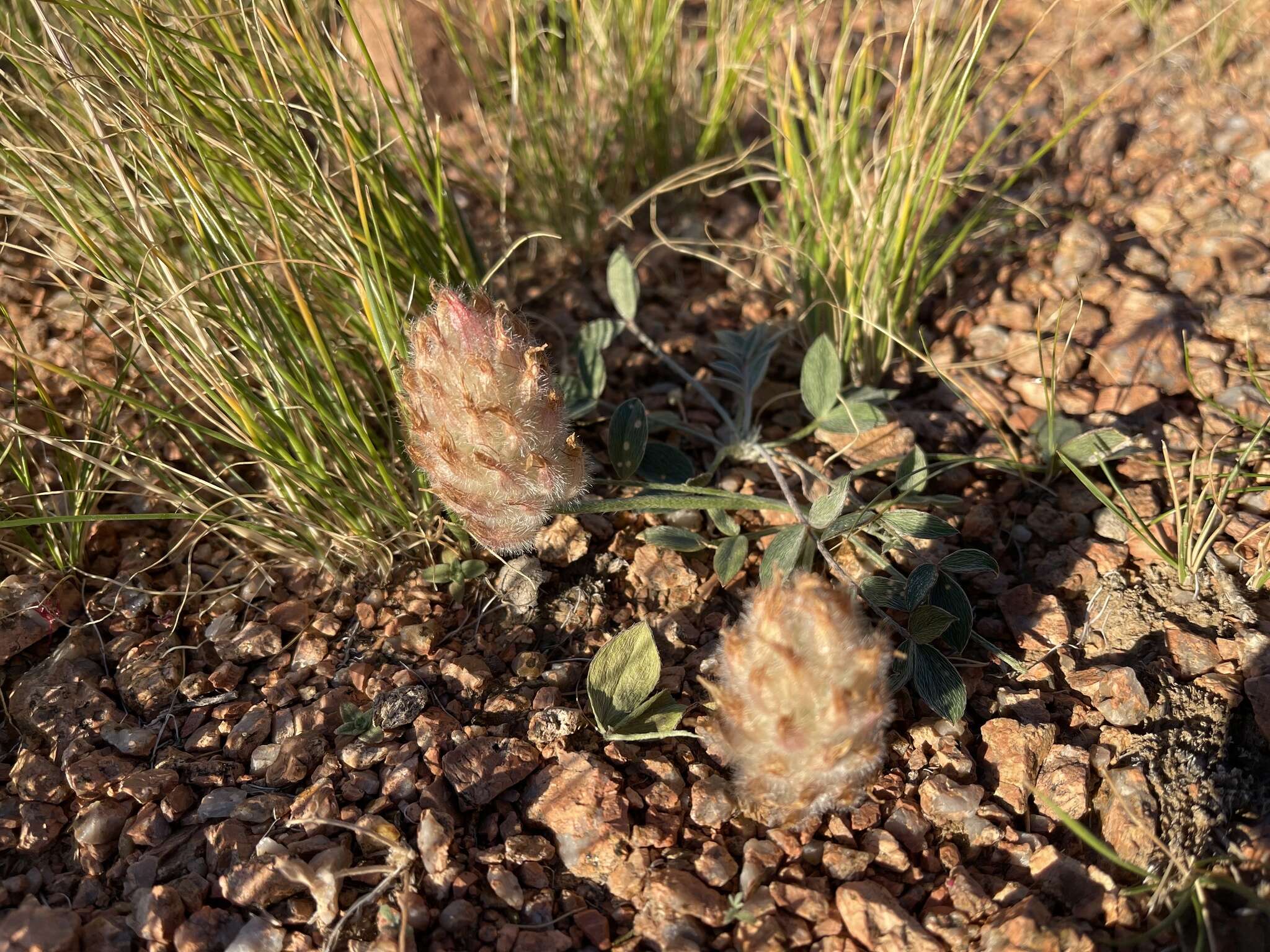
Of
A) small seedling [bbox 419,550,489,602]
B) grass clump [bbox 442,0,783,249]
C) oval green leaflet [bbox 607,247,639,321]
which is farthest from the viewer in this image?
grass clump [bbox 442,0,783,249]

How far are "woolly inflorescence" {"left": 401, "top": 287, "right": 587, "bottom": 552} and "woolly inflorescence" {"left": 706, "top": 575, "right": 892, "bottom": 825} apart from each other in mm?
451

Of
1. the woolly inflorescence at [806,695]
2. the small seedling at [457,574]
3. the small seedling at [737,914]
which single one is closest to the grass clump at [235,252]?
the small seedling at [457,574]

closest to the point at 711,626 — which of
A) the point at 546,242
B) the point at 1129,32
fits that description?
the point at 546,242

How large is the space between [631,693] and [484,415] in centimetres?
55

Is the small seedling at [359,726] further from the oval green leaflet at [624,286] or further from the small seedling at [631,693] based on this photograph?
the oval green leaflet at [624,286]

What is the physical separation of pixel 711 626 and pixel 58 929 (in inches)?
45.5

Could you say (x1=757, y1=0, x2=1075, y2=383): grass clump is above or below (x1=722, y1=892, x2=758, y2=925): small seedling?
above

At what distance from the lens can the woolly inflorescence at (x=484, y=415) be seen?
1465mm

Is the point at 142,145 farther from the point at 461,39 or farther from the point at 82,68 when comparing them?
the point at 461,39

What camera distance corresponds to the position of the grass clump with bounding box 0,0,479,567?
166cm

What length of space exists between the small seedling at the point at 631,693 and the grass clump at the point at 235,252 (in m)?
0.53

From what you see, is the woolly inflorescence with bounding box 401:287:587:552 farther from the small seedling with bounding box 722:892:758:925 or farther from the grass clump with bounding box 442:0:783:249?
the grass clump with bounding box 442:0:783:249

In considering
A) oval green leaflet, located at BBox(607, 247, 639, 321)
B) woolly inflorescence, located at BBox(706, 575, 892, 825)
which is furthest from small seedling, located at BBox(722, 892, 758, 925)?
oval green leaflet, located at BBox(607, 247, 639, 321)

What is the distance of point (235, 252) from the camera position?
1711mm
